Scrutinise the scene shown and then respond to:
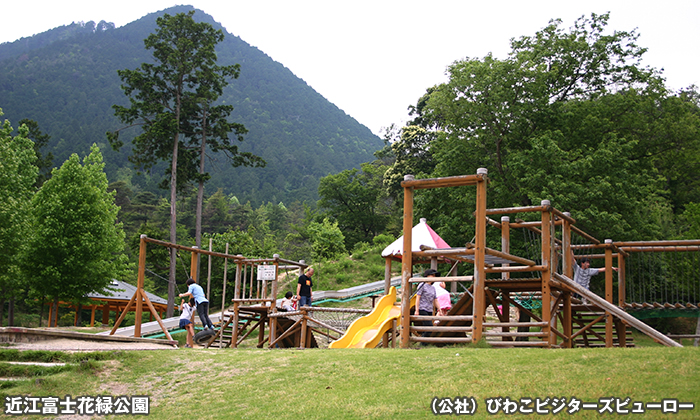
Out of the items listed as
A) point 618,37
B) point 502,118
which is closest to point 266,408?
point 502,118

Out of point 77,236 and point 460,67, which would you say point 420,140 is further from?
point 77,236

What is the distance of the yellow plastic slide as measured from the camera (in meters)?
13.4

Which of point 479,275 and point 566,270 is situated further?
point 566,270

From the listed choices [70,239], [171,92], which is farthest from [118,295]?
[171,92]

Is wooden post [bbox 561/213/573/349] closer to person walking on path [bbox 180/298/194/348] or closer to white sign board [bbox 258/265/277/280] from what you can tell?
white sign board [bbox 258/265/277/280]

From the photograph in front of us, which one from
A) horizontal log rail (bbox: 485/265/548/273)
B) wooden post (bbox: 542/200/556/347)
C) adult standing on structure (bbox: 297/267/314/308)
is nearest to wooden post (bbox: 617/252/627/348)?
wooden post (bbox: 542/200/556/347)

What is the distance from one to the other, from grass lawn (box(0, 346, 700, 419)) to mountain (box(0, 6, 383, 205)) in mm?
89739

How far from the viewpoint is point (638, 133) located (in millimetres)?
31953

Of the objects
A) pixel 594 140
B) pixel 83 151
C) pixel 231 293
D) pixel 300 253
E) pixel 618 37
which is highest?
pixel 83 151

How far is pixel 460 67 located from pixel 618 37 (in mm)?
9822

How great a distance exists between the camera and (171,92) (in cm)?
3912

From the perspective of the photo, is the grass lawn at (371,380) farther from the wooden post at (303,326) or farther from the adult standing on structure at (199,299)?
the wooden post at (303,326)

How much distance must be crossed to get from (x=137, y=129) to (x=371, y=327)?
452 feet

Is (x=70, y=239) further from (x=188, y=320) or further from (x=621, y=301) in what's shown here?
(x=621, y=301)
